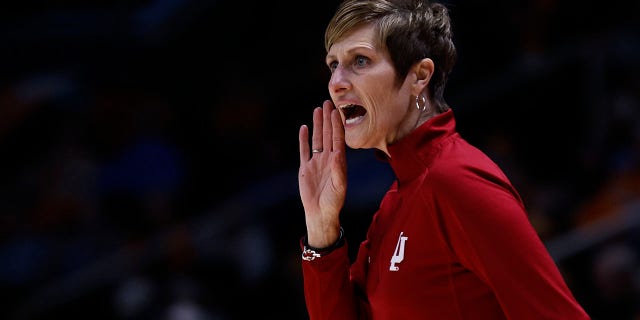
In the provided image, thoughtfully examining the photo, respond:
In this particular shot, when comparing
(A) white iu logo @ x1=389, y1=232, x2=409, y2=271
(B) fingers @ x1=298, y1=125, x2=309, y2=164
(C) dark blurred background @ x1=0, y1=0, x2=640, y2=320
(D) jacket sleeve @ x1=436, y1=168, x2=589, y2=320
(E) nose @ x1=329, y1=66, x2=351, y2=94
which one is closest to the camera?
(D) jacket sleeve @ x1=436, y1=168, x2=589, y2=320

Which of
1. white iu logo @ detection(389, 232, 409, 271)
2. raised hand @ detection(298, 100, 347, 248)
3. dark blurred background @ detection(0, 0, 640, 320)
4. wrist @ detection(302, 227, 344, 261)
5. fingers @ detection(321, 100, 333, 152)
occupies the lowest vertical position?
white iu logo @ detection(389, 232, 409, 271)

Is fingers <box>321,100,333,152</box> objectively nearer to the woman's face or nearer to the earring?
the woman's face

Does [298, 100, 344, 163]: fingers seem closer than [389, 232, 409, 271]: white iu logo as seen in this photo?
No

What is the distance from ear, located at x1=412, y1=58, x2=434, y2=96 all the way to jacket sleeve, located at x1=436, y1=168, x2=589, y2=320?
34 centimetres

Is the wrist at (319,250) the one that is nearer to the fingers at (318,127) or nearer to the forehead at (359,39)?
the fingers at (318,127)

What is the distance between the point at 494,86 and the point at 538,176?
641 mm

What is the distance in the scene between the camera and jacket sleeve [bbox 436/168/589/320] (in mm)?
1861

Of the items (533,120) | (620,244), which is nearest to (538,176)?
(533,120)

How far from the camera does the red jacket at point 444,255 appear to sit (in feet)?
6.14

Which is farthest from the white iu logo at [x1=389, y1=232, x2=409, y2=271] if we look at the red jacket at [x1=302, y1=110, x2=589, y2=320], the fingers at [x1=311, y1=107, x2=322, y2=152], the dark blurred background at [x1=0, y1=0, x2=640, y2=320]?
the dark blurred background at [x1=0, y1=0, x2=640, y2=320]

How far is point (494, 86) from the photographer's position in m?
5.80

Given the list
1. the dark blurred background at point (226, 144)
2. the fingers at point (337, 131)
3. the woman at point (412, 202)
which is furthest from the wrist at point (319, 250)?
the dark blurred background at point (226, 144)

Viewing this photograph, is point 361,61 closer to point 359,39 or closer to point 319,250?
point 359,39

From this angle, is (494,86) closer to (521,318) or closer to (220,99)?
(220,99)
